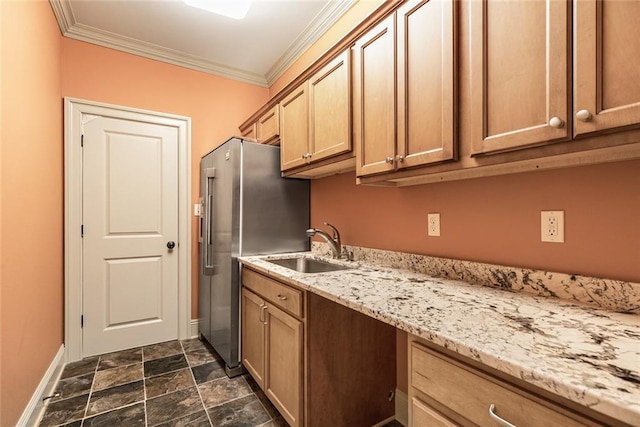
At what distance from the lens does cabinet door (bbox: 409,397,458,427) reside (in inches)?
32.7

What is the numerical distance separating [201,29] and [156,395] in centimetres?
280

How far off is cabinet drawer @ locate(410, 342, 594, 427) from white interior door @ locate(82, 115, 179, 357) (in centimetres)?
259

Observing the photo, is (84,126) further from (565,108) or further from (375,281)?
(565,108)

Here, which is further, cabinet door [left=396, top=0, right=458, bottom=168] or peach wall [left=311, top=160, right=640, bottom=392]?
cabinet door [left=396, top=0, right=458, bottom=168]

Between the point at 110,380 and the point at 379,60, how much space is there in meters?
2.71

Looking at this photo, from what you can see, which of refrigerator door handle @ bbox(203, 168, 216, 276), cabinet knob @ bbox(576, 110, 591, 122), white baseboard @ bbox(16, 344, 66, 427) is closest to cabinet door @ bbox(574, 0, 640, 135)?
cabinet knob @ bbox(576, 110, 591, 122)

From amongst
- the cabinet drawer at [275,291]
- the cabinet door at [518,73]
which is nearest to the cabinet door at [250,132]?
the cabinet drawer at [275,291]

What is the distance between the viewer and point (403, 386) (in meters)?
1.71

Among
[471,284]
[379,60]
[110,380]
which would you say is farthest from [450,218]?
[110,380]

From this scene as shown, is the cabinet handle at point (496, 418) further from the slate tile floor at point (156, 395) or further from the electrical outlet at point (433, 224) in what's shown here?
the slate tile floor at point (156, 395)

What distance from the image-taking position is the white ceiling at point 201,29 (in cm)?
227

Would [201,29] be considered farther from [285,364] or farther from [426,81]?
[285,364]

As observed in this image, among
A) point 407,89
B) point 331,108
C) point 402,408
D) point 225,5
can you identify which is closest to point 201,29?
point 225,5

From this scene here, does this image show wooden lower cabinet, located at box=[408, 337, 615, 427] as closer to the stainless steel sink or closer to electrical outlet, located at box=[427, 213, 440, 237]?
electrical outlet, located at box=[427, 213, 440, 237]
